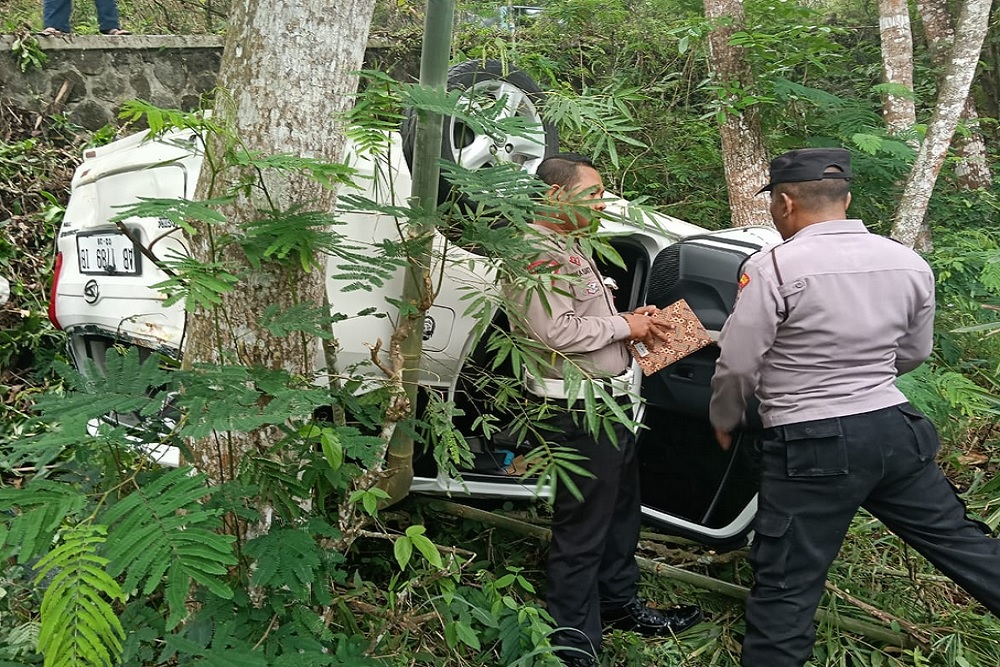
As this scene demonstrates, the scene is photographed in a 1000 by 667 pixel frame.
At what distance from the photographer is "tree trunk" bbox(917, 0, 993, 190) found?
22.6 feet

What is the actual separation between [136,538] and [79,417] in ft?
1.05

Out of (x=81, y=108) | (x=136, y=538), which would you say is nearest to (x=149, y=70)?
(x=81, y=108)

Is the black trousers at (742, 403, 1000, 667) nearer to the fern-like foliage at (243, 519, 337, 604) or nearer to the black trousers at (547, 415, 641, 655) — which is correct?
the black trousers at (547, 415, 641, 655)

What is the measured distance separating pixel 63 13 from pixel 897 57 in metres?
6.19

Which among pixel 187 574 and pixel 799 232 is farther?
pixel 799 232

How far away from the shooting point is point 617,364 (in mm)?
2818

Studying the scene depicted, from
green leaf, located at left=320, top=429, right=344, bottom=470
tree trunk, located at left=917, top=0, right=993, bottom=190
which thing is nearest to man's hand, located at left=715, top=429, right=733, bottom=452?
green leaf, located at left=320, top=429, right=344, bottom=470

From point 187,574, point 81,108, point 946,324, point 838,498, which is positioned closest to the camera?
point 187,574

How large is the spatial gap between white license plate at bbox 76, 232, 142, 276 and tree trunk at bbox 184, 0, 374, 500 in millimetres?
1083

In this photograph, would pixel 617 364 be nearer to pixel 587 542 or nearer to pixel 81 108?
pixel 587 542

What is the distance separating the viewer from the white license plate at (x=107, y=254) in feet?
10.0

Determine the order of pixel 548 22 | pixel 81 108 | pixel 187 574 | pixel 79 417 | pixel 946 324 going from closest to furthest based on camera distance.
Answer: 1. pixel 187 574
2. pixel 79 417
3. pixel 946 324
4. pixel 81 108
5. pixel 548 22

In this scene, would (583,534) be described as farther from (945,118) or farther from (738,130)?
(945,118)

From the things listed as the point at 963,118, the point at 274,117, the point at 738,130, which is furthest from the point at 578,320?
the point at 963,118
